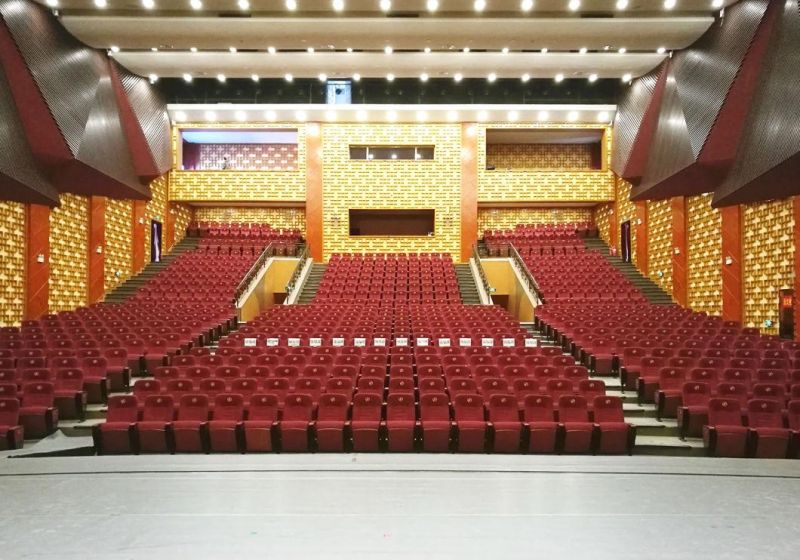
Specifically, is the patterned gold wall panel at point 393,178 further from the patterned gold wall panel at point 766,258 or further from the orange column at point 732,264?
the patterned gold wall panel at point 766,258

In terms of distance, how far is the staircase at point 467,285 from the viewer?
582 inches

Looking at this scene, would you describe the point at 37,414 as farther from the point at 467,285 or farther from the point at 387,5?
the point at 467,285

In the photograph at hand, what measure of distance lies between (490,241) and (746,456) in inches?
494

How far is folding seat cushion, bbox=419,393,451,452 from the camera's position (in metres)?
5.84

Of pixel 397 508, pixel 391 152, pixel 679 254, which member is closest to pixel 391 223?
pixel 391 152

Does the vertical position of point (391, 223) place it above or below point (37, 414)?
above

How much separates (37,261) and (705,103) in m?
13.1

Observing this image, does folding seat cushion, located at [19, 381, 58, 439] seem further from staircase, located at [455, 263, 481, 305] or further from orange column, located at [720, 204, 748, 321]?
orange column, located at [720, 204, 748, 321]

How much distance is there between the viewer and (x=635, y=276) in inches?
638

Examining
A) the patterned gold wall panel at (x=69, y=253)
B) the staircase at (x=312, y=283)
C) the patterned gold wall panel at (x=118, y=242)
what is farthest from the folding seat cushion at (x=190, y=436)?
the patterned gold wall panel at (x=118, y=242)

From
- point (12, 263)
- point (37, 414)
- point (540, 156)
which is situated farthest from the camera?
point (540, 156)

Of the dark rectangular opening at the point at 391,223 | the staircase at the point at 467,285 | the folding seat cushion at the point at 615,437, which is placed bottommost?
the folding seat cushion at the point at 615,437

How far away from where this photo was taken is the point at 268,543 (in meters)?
3.18

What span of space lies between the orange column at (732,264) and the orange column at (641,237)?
152 inches
